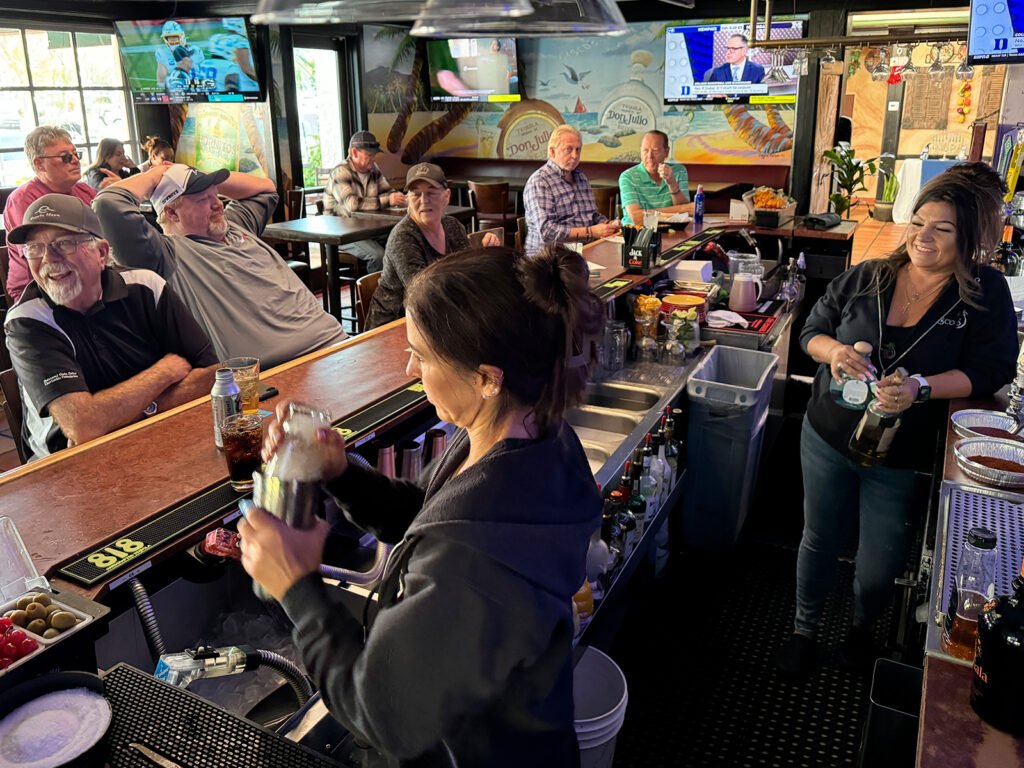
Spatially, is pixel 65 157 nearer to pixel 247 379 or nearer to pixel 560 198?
pixel 560 198

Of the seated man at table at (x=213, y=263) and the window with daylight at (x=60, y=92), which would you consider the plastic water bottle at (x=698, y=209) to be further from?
the window with daylight at (x=60, y=92)

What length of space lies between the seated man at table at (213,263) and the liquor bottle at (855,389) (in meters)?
2.18

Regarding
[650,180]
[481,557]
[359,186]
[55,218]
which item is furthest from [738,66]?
[481,557]

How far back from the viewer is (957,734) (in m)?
1.41

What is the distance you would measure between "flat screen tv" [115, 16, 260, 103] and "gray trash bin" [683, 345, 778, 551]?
276 inches

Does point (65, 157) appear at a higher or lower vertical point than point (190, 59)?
lower

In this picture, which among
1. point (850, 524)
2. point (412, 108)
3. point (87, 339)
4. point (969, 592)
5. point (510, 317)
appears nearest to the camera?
point (510, 317)

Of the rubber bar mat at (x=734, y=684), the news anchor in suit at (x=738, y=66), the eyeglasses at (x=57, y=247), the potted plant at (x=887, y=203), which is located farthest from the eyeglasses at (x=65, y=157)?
the potted plant at (x=887, y=203)

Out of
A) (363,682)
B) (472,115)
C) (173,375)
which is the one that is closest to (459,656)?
(363,682)

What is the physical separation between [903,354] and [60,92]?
867 centimetres

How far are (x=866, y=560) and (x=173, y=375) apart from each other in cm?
240

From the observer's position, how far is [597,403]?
3562 millimetres

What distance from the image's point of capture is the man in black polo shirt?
8.10ft

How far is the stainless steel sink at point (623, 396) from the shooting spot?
3.45 meters
